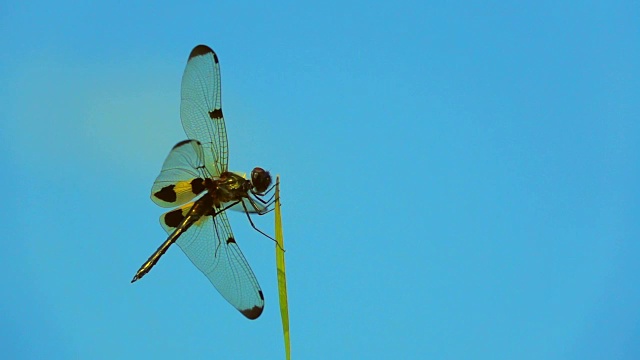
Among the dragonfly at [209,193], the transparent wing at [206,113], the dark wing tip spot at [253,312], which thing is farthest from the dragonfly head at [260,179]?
the dark wing tip spot at [253,312]

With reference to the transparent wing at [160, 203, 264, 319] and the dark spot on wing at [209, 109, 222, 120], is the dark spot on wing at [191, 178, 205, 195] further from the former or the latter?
the dark spot on wing at [209, 109, 222, 120]

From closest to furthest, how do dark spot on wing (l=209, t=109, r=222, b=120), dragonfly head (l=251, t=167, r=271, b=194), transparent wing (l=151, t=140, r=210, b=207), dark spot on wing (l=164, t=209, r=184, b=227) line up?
transparent wing (l=151, t=140, r=210, b=207) → dragonfly head (l=251, t=167, r=271, b=194) → dark spot on wing (l=209, t=109, r=222, b=120) → dark spot on wing (l=164, t=209, r=184, b=227)

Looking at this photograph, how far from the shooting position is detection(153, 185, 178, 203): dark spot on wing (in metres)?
2.57

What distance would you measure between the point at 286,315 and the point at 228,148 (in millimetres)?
1311

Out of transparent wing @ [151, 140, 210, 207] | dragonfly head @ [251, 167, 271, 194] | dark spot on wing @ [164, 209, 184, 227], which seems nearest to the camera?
transparent wing @ [151, 140, 210, 207]

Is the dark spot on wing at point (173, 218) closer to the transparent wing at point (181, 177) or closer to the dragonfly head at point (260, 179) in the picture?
the transparent wing at point (181, 177)

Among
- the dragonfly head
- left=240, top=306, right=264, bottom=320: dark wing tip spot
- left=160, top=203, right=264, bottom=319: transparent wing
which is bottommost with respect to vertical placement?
left=240, top=306, right=264, bottom=320: dark wing tip spot

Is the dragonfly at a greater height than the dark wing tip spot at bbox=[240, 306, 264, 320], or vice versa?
the dragonfly

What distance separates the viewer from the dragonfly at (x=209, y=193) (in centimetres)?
250

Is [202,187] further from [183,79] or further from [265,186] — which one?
[183,79]

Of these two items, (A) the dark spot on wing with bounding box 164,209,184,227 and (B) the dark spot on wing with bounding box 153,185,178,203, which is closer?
(B) the dark spot on wing with bounding box 153,185,178,203

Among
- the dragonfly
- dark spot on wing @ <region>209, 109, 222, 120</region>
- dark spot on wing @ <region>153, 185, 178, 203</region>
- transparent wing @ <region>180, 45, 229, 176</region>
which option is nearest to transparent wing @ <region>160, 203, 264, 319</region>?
the dragonfly

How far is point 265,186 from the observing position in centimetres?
253

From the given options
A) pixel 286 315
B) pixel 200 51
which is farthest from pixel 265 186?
pixel 286 315
